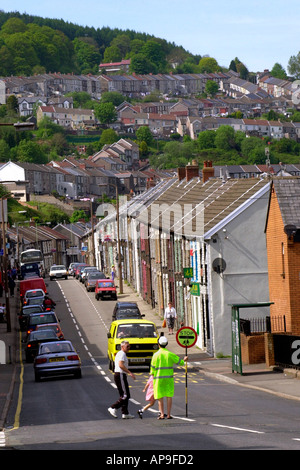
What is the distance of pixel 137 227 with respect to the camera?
7725 centimetres

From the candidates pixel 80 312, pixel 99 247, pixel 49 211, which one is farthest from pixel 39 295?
pixel 49 211

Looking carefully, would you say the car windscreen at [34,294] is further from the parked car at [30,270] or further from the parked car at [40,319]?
the parked car at [30,270]

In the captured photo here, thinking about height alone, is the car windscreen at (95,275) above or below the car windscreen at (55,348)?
above

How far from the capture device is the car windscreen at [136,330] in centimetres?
3728

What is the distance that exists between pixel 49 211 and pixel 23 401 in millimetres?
170275

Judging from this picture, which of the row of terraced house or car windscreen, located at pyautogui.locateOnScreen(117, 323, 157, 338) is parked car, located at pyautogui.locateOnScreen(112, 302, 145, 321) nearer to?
the row of terraced house

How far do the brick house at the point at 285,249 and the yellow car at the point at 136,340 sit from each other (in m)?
4.73

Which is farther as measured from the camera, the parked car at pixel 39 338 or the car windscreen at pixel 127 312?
the car windscreen at pixel 127 312

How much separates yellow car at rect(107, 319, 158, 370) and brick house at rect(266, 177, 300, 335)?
4.73 metres

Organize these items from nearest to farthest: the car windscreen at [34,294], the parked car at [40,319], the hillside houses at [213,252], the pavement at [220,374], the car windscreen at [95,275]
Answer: the pavement at [220,374], the hillside houses at [213,252], the parked car at [40,319], the car windscreen at [34,294], the car windscreen at [95,275]

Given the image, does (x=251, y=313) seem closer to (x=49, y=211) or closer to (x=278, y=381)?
(x=278, y=381)

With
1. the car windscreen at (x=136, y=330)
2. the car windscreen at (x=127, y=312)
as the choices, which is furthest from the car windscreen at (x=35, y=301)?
the car windscreen at (x=136, y=330)

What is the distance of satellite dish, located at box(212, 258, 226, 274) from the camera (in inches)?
1788

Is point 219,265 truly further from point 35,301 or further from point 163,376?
point 163,376
